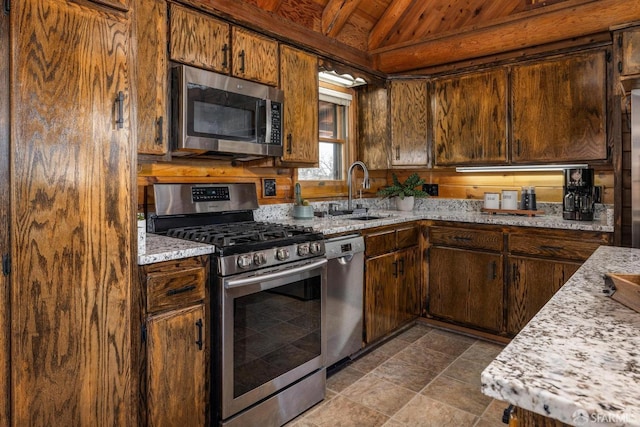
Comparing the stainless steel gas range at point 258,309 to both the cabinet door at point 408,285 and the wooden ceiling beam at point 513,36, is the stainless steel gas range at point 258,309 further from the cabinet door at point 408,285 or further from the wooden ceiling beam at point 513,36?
the wooden ceiling beam at point 513,36

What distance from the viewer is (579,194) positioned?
3074mm

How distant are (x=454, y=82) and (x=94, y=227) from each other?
319 cm

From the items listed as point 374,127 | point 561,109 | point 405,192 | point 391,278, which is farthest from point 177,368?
point 561,109

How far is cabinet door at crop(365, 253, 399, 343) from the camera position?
2.97 metres

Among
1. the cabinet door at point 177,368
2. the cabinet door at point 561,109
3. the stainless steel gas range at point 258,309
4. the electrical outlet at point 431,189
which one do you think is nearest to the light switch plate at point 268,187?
the stainless steel gas range at point 258,309

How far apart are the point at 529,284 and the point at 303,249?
5.96 feet

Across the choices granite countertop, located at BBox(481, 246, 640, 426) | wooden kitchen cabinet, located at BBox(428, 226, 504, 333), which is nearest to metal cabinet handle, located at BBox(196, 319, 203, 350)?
granite countertop, located at BBox(481, 246, 640, 426)

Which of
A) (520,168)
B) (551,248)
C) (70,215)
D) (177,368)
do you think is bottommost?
(177,368)

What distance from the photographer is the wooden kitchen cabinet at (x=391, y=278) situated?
2986 millimetres

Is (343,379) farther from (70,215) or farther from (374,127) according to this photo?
(374,127)

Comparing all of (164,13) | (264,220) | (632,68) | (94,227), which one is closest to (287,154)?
(264,220)

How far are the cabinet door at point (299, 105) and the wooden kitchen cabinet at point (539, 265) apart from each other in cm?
166

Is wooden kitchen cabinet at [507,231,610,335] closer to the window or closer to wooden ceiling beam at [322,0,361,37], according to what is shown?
the window

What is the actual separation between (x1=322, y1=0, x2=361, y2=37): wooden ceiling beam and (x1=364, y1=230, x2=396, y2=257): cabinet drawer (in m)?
1.83
